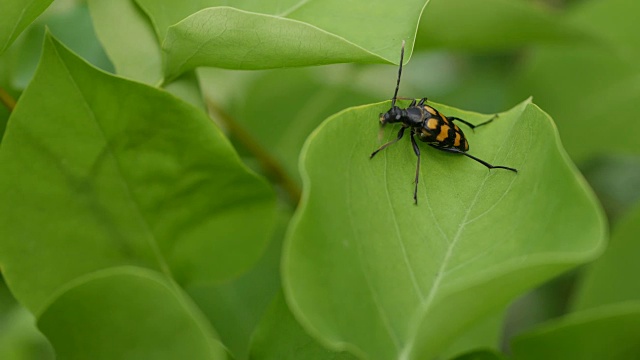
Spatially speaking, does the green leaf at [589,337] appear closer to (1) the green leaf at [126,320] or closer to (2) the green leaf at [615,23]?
(1) the green leaf at [126,320]

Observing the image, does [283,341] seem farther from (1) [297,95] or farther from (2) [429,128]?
(1) [297,95]

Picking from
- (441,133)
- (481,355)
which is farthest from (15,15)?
(481,355)

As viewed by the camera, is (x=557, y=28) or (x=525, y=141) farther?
(x=557, y=28)

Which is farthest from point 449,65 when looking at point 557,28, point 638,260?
point 638,260

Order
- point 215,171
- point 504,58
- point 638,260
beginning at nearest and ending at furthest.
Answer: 1. point 215,171
2. point 638,260
3. point 504,58

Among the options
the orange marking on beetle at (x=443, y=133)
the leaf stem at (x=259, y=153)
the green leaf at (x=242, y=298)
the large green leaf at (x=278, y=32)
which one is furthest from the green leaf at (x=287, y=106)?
the large green leaf at (x=278, y=32)

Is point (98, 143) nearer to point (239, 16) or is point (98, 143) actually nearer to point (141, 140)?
point (141, 140)
